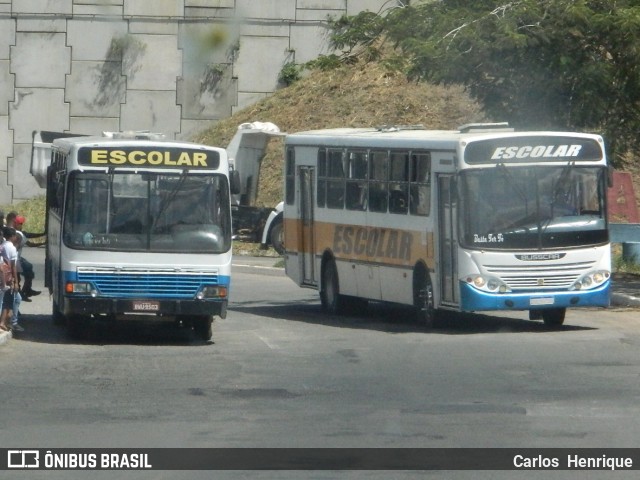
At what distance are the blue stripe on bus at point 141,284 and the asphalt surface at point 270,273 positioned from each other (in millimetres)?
1377

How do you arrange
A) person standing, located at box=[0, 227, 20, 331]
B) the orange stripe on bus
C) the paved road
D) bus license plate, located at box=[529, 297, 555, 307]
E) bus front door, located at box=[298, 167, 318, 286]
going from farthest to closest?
bus front door, located at box=[298, 167, 318, 286] < the orange stripe on bus < bus license plate, located at box=[529, 297, 555, 307] < person standing, located at box=[0, 227, 20, 331] < the paved road

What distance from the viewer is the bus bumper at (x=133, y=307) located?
59.5 feet

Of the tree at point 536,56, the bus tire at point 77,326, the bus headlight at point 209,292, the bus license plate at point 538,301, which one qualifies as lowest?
the bus tire at point 77,326

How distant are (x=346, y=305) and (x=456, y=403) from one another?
1062cm

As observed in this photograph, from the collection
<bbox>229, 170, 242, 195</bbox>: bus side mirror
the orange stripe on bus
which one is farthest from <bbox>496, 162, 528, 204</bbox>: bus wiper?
<bbox>229, 170, 242, 195</bbox>: bus side mirror

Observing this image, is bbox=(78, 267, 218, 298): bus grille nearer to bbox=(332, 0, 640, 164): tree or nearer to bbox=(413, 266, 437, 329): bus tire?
bbox=(413, 266, 437, 329): bus tire

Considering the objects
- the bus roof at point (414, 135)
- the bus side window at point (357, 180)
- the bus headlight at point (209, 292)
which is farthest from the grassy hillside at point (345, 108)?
the bus headlight at point (209, 292)

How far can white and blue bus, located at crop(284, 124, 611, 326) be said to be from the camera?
1942cm

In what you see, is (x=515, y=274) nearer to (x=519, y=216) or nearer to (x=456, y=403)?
(x=519, y=216)

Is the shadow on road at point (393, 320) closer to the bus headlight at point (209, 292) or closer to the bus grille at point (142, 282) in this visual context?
the bus headlight at point (209, 292)

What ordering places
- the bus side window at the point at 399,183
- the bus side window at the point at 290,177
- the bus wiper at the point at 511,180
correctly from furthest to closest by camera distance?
the bus side window at the point at 290,177 → the bus side window at the point at 399,183 → the bus wiper at the point at 511,180

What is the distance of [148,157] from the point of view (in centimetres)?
1875

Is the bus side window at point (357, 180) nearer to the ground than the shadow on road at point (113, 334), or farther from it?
farther from it

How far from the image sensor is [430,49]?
23109 mm
